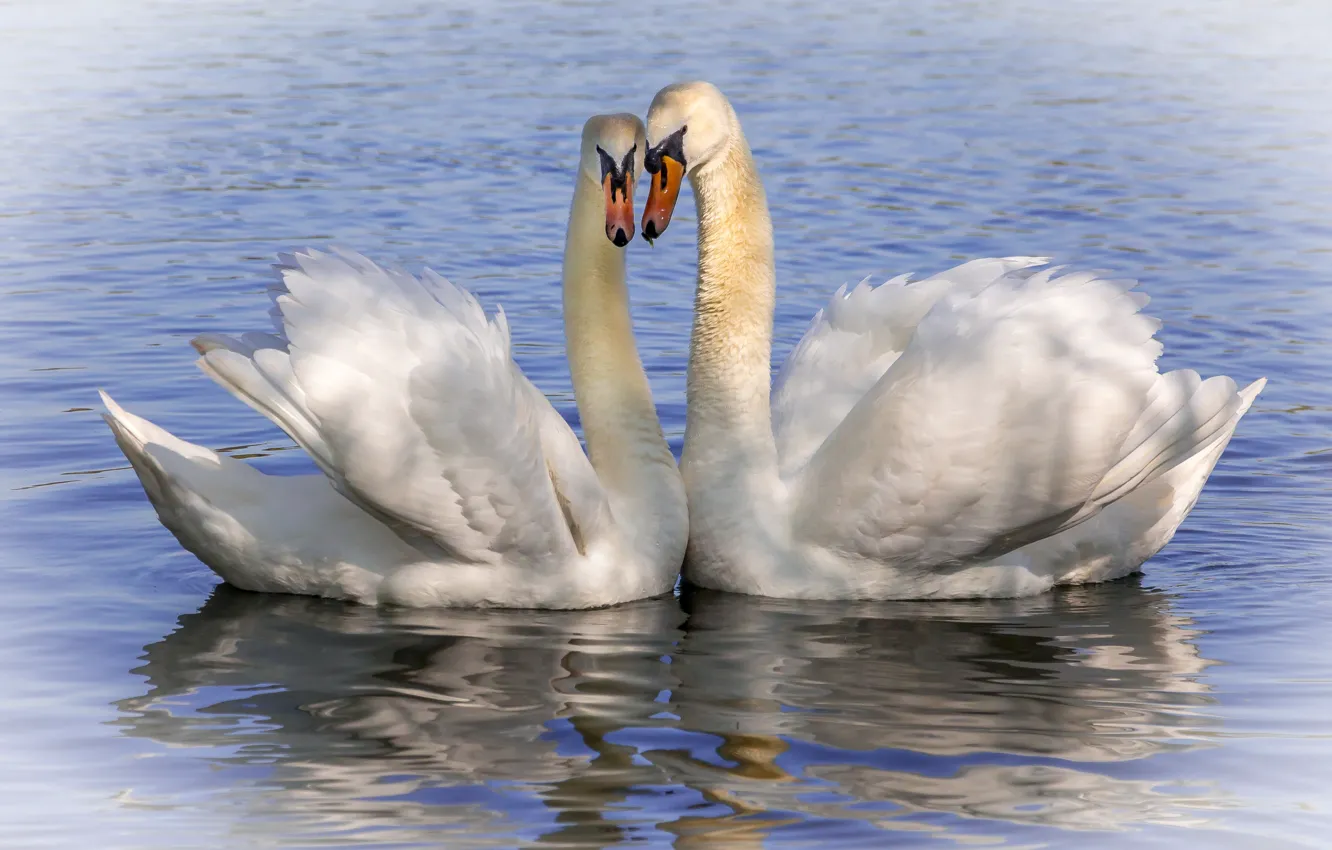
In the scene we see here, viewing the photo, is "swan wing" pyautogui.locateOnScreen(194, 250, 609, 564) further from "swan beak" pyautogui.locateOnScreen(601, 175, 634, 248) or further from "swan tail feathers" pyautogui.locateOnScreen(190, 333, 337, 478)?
"swan beak" pyautogui.locateOnScreen(601, 175, 634, 248)

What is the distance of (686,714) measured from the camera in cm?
718

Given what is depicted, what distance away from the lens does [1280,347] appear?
13.1m

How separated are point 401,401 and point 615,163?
1.33 metres

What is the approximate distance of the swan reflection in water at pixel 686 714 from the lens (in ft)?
20.6

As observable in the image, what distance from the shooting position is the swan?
7598 mm

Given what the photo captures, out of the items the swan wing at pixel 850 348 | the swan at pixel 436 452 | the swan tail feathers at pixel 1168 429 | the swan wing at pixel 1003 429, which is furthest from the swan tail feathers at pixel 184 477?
the swan tail feathers at pixel 1168 429

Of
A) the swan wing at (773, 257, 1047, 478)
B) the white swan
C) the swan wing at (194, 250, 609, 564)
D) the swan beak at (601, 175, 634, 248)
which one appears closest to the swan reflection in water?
the white swan

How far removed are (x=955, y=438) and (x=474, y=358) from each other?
73.9 inches

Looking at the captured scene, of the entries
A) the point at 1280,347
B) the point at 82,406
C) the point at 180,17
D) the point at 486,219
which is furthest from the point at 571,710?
the point at 180,17

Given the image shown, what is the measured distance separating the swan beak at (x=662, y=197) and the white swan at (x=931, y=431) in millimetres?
11

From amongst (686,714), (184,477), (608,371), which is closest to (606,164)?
(608,371)

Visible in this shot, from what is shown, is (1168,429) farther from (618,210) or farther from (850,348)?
(618,210)

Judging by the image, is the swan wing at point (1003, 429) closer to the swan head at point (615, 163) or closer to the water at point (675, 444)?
the water at point (675, 444)

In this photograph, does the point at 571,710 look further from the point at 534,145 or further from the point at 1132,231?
the point at 534,145
